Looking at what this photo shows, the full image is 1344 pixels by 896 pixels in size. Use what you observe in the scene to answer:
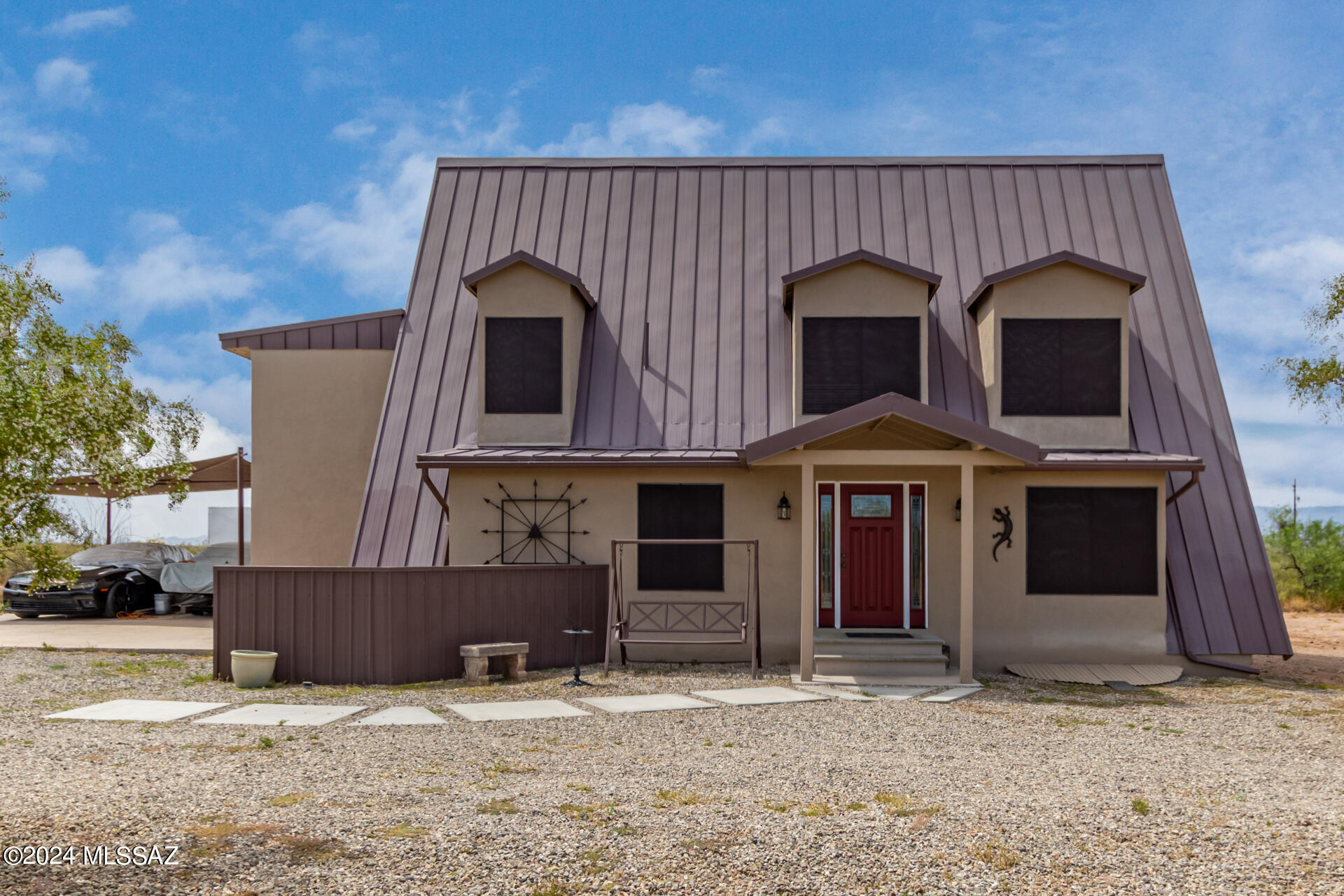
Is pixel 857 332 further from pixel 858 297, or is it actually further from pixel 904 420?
pixel 904 420

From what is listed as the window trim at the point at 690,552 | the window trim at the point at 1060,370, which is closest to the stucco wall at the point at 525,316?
the window trim at the point at 690,552

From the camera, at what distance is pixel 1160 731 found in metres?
8.11

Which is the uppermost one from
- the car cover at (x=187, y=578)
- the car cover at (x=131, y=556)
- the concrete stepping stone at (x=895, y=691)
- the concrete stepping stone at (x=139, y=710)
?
the car cover at (x=131, y=556)

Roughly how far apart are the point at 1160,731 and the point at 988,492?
14.3ft

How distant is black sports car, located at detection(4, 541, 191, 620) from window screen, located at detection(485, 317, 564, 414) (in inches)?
353

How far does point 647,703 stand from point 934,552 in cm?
486

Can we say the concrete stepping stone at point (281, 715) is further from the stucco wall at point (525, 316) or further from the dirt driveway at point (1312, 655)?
the dirt driveway at point (1312, 655)

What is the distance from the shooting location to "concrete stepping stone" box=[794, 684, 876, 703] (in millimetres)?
9680

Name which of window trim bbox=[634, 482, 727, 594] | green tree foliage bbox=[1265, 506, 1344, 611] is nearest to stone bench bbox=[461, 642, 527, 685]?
window trim bbox=[634, 482, 727, 594]

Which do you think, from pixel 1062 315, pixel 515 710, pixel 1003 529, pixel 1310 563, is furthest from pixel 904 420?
pixel 1310 563

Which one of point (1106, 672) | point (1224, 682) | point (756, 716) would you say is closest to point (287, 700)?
point (756, 716)

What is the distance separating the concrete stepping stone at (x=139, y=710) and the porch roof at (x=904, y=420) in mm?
6395

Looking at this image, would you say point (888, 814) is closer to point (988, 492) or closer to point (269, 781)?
point (269, 781)

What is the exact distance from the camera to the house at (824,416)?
38.8 ft
